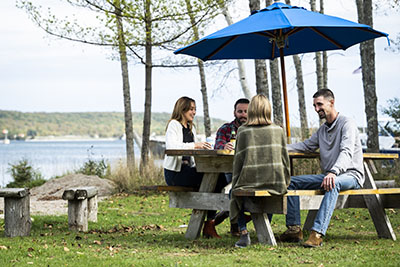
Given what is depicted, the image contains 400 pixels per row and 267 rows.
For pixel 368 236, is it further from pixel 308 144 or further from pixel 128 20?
pixel 128 20

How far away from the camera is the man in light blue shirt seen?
18.3ft

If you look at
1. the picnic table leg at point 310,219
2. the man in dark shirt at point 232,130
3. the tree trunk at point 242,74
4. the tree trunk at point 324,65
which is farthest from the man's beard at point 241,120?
the tree trunk at point 324,65

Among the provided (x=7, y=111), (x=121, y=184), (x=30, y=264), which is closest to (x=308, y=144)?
(x=30, y=264)

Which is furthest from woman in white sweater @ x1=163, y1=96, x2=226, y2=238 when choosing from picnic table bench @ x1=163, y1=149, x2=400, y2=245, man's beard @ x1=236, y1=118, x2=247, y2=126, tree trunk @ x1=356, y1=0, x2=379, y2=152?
tree trunk @ x1=356, y1=0, x2=379, y2=152

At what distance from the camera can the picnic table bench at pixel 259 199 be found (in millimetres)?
5594

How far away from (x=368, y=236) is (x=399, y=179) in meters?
5.35

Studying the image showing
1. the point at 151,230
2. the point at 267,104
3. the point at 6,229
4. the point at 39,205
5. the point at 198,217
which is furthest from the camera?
the point at 39,205

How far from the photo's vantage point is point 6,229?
683cm

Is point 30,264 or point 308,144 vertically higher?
point 308,144

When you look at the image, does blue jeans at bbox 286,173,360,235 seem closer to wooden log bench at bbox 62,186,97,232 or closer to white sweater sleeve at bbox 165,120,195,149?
white sweater sleeve at bbox 165,120,195,149

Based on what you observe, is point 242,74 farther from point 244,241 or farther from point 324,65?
point 244,241

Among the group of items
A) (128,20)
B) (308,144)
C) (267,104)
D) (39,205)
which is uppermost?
(128,20)

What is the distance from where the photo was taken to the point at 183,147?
20.3 ft

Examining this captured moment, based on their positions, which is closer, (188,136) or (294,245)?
(294,245)
